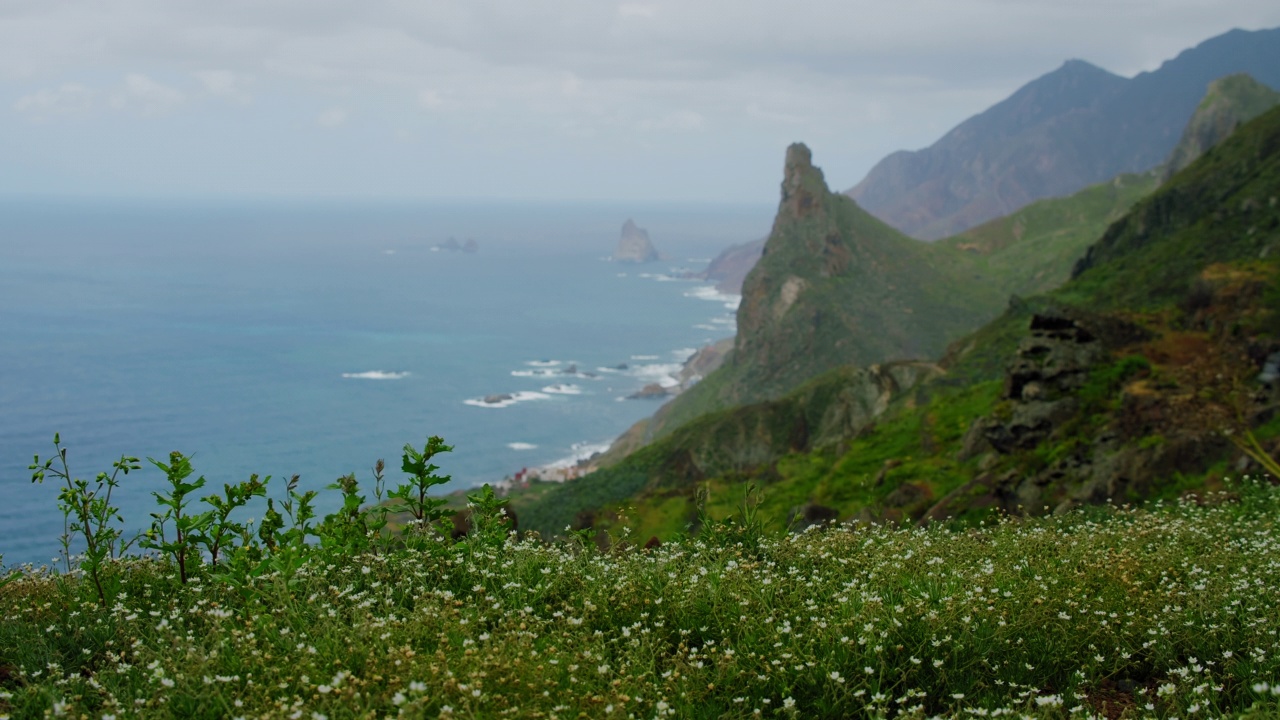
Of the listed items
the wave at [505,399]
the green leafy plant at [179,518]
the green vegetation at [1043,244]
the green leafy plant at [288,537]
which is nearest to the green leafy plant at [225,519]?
the green leafy plant at [179,518]

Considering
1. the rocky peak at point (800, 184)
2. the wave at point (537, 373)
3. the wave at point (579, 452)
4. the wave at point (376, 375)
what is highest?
the rocky peak at point (800, 184)

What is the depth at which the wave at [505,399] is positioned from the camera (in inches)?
6358

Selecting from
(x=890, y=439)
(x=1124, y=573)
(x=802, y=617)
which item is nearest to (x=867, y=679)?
(x=802, y=617)

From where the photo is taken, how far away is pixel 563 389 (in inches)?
7067

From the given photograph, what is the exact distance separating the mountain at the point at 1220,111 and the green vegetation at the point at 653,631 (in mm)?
157904

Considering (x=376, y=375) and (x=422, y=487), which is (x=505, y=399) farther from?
(x=422, y=487)

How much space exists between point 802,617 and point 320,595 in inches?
146

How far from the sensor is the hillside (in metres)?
22.5

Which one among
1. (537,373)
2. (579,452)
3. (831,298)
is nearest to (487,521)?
(579,452)

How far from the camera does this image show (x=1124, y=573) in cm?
770

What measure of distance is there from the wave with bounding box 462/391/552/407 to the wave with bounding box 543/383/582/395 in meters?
3.04

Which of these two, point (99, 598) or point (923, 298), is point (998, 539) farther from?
point (923, 298)

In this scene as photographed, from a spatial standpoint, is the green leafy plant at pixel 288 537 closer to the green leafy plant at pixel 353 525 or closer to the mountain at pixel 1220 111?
the green leafy plant at pixel 353 525

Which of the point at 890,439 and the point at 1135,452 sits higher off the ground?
the point at 1135,452
